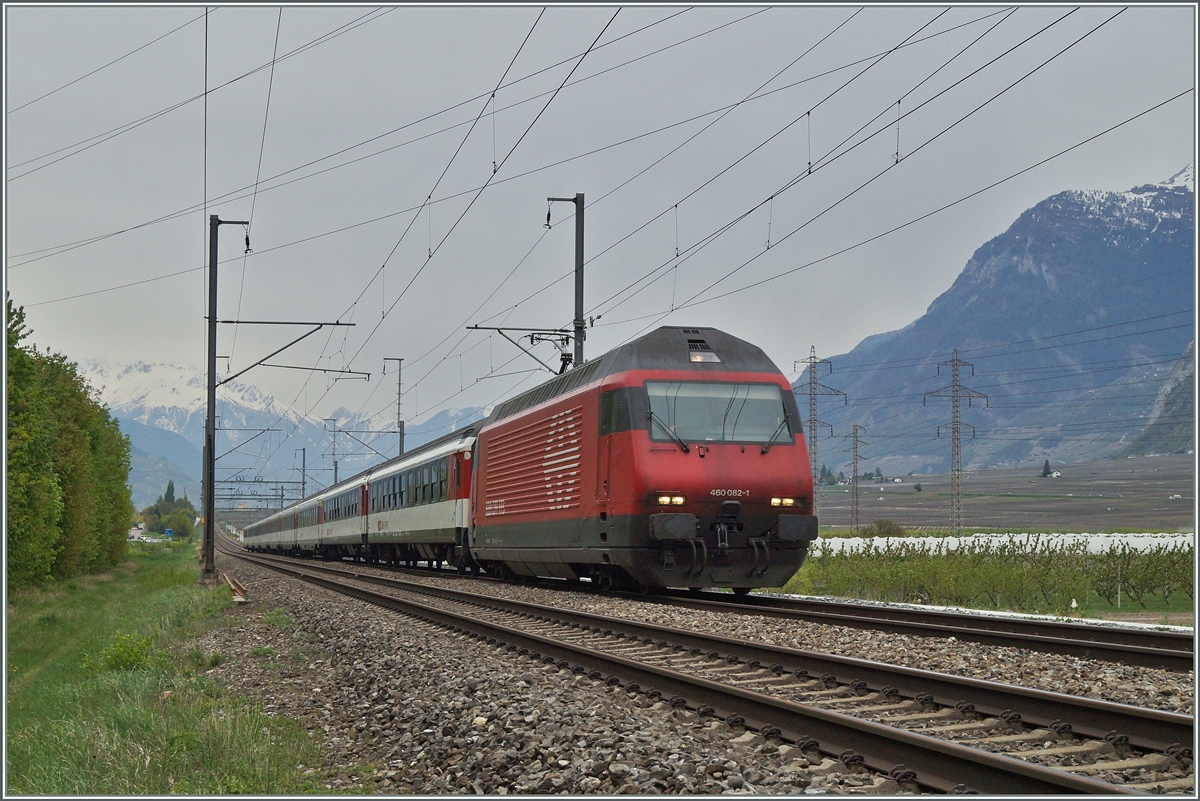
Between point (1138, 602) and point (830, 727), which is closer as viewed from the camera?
point (830, 727)

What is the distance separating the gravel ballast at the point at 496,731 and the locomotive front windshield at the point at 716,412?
5017 millimetres

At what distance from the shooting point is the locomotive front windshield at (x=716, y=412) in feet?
54.8

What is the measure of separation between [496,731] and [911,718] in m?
2.87

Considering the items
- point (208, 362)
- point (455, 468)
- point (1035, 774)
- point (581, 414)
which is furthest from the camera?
point (208, 362)

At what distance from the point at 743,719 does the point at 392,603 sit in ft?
40.4

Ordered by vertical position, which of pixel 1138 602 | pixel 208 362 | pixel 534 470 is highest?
pixel 208 362

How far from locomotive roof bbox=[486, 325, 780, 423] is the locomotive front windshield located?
40 centimetres

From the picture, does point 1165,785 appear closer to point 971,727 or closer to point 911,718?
point 971,727

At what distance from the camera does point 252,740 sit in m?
7.80

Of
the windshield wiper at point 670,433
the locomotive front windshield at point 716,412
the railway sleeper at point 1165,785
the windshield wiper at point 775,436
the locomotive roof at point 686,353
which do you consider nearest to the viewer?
the railway sleeper at point 1165,785

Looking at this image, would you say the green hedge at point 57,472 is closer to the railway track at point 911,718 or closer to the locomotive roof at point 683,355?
the locomotive roof at point 683,355

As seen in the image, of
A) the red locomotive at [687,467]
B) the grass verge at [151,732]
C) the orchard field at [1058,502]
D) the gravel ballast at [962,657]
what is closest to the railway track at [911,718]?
the gravel ballast at [962,657]

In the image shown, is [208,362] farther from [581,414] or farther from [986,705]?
[986,705]

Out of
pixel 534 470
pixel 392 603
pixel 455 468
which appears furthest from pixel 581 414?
pixel 455 468
